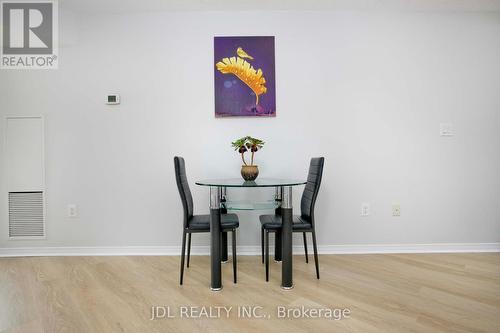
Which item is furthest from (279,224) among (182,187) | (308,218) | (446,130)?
(446,130)

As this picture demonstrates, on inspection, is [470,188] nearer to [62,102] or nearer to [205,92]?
[205,92]

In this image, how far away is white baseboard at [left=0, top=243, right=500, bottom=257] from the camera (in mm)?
2602

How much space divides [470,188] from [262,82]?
2.41 meters

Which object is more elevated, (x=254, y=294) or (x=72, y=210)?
(x=72, y=210)

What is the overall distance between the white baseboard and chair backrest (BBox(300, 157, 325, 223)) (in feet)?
2.19

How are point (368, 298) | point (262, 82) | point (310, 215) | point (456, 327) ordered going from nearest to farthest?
point (456, 327)
point (368, 298)
point (310, 215)
point (262, 82)

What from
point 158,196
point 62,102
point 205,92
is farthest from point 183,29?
point 158,196

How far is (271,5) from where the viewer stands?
2.54 meters

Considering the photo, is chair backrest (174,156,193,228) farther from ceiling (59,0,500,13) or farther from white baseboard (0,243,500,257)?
ceiling (59,0,500,13)

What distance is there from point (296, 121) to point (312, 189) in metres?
0.85

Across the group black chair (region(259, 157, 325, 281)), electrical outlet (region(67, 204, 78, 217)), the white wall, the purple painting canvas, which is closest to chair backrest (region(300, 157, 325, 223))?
black chair (region(259, 157, 325, 281))

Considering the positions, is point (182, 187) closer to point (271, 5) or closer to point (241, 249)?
point (241, 249)

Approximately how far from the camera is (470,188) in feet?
8.68

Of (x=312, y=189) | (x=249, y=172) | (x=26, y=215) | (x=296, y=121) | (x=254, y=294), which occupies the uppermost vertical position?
(x=296, y=121)
